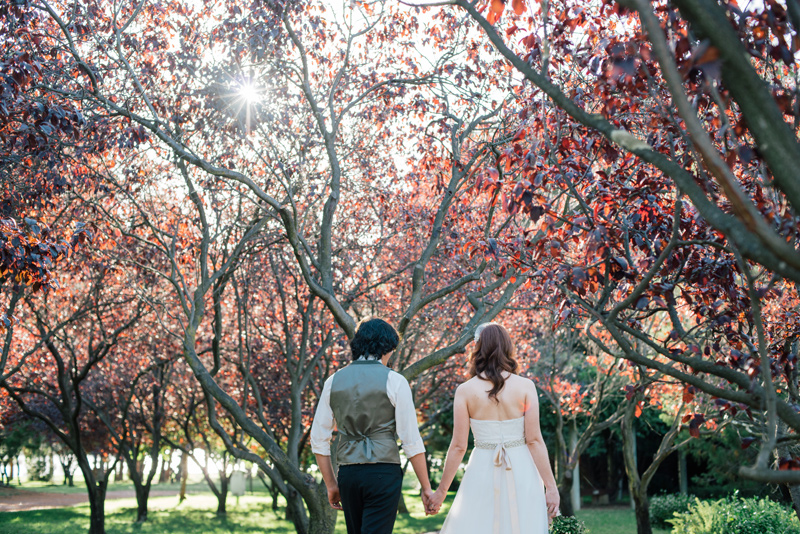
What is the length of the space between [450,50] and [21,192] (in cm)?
604

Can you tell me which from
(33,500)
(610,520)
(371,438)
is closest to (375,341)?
(371,438)

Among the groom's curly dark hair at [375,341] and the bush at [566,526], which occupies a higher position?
the groom's curly dark hair at [375,341]

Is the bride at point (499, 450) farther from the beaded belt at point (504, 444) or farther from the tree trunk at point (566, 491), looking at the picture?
the tree trunk at point (566, 491)

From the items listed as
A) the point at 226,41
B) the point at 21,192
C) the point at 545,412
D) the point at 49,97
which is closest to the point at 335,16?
the point at 226,41

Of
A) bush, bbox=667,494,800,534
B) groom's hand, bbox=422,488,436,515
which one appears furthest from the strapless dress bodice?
bush, bbox=667,494,800,534

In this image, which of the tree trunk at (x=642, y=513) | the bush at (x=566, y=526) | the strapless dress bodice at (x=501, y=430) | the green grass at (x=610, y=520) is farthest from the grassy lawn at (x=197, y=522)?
the strapless dress bodice at (x=501, y=430)

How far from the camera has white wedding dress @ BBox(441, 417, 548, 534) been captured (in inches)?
199

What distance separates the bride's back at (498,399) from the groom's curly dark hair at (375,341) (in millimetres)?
835

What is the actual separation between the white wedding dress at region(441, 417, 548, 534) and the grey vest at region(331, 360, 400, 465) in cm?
99

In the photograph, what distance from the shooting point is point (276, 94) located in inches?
398

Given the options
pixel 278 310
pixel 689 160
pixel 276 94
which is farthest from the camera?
pixel 278 310

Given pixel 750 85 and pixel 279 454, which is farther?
pixel 279 454

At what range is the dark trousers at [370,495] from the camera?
4297 millimetres

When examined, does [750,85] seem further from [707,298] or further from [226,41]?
[226,41]
